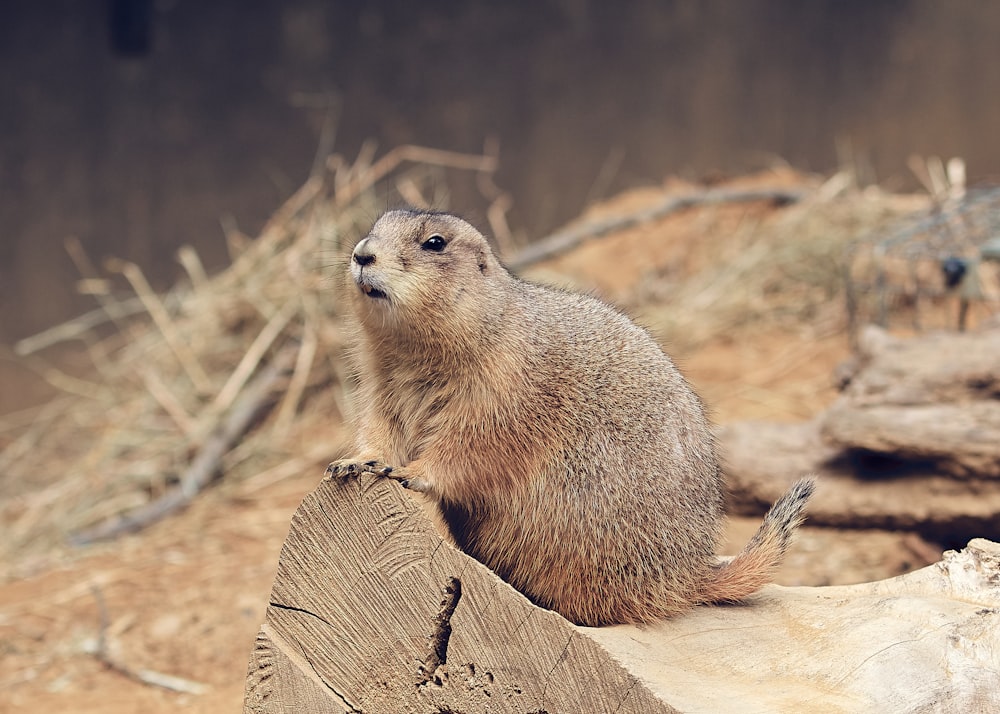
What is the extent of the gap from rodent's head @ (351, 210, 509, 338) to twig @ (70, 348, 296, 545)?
3450mm

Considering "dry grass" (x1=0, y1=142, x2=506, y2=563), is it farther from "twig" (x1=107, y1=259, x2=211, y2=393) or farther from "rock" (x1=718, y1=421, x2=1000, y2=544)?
"rock" (x1=718, y1=421, x2=1000, y2=544)

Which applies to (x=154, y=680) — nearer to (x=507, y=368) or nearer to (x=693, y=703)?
(x=507, y=368)

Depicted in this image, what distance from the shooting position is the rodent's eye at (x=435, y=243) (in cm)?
240

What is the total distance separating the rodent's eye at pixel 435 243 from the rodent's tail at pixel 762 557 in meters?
0.96

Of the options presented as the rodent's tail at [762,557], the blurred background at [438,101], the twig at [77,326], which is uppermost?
the blurred background at [438,101]

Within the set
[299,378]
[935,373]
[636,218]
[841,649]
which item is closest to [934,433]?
[935,373]

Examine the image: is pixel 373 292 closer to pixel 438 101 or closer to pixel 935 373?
pixel 935 373

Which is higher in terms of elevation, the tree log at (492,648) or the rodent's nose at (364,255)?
the rodent's nose at (364,255)

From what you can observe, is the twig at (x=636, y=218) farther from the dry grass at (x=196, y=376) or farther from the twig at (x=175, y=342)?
the twig at (x=175, y=342)

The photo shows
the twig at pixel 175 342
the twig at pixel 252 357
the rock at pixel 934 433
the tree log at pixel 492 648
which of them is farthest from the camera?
the twig at pixel 175 342

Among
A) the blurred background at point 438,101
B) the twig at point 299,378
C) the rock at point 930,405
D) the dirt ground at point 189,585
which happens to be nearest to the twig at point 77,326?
the blurred background at point 438,101

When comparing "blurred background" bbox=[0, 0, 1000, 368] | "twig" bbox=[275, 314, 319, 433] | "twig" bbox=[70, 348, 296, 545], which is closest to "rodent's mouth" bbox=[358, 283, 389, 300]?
"twig" bbox=[70, 348, 296, 545]

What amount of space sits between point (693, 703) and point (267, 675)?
0.85m

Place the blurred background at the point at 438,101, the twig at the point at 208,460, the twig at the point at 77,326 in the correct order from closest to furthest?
the twig at the point at 208,460 → the twig at the point at 77,326 → the blurred background at the point at 438,101
